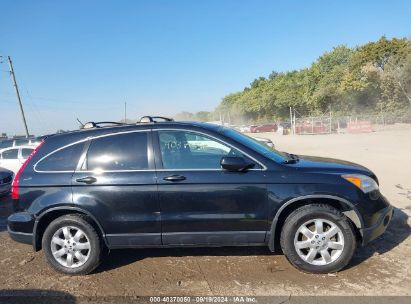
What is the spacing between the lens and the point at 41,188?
4.53 m

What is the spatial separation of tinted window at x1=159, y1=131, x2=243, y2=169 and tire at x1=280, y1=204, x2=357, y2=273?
0.99m

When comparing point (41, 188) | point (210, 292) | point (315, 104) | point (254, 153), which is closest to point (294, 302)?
point (210, 292)

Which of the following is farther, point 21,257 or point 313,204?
point 21,257

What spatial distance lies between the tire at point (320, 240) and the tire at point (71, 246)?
2205 mm

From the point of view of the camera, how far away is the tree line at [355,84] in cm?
4681

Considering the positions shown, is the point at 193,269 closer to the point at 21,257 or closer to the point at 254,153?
the point at 254,153

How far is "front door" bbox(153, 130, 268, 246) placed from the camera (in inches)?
168

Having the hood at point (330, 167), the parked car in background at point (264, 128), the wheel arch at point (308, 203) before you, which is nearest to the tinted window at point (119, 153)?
the wheel arch at point (308, 203)

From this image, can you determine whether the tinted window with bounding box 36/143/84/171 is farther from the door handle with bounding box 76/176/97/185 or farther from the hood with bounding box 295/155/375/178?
the hood with bounding box 295/155/375/178

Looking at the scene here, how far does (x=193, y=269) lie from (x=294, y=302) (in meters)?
1.32

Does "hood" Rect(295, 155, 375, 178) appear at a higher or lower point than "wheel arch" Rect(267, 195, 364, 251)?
higher

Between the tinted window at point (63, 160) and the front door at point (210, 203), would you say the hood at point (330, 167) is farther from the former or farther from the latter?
the tinted window at point (63, 160)

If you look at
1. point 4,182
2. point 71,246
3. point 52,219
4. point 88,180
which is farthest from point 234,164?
point 4,182

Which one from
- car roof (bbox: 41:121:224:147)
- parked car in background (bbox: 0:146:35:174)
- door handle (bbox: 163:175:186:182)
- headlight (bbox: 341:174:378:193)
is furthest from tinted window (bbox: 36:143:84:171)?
parked car in background (bbox: 0:146:35:174)
